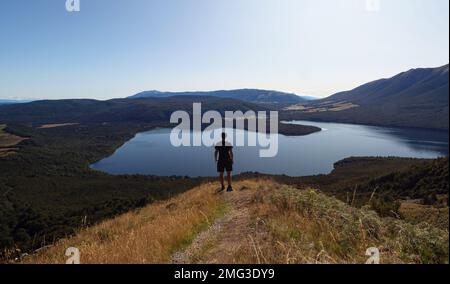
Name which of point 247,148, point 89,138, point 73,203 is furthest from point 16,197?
point 89,138

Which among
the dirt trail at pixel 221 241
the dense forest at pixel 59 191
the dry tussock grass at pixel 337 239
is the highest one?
the dry tussock grass at pixel 337 239

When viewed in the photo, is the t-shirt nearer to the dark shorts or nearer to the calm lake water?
the dark shorts

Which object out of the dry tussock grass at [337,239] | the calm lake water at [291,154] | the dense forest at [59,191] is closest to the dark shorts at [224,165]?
the dense forest at [59,191]

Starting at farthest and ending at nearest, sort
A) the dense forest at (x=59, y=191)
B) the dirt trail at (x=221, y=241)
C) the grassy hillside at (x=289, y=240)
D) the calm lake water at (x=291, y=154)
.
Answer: the calm lake water at (x=291, y=154) < the dense forest at (x=59, y=191) < the dirt trail at (x=221, y=241) < the grassy hillside at (x=289, y=240)

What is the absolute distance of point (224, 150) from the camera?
13.0 m

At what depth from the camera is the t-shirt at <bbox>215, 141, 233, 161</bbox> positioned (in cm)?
1289

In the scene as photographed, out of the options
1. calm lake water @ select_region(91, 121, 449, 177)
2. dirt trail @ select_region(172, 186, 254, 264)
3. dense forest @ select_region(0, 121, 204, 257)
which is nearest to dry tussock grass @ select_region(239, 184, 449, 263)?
dirt trail @ select_region(172, 186, 254, 264)

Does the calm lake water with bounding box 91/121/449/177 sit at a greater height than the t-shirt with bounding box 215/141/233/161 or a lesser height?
lesser

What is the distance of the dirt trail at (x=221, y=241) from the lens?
4.75 metres

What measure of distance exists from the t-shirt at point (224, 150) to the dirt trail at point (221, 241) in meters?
4.28

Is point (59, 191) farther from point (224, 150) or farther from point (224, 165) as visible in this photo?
point (224, 150)

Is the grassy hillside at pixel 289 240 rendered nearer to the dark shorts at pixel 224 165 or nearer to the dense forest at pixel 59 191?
the dark shorts at pixel 224 165

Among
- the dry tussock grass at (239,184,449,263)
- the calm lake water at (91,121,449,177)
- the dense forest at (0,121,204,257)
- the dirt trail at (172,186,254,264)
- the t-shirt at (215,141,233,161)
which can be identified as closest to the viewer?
the dry tussock grass at (239,184,449,263)

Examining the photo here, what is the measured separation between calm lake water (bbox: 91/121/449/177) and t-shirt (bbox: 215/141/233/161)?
78702 mm
